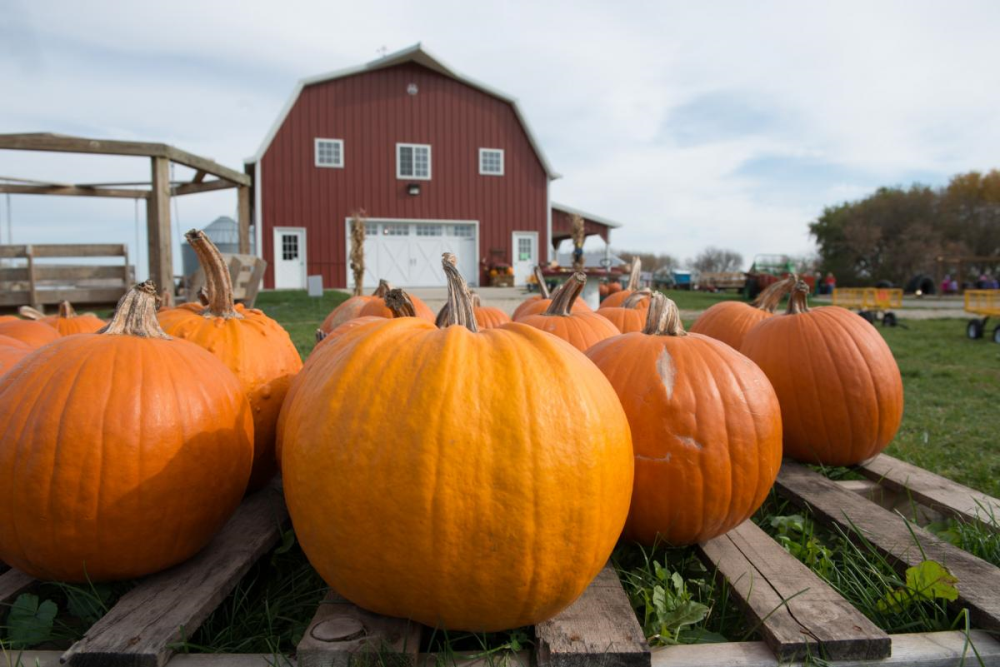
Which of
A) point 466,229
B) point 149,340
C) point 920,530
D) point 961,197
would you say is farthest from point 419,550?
point 961,197

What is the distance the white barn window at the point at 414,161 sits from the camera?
2036 centimetres

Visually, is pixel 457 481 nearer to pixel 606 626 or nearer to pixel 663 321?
pixel 606 626

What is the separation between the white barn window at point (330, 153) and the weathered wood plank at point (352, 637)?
19.9 meters

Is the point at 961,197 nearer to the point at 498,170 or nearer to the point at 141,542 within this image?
the point at 498,170

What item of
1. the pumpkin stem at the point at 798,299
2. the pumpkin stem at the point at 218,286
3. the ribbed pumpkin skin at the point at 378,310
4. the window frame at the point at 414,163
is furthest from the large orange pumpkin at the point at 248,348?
the window frame at the point at 414,163

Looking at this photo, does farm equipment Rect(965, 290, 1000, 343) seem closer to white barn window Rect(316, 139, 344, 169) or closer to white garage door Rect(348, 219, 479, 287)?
white garage door Rect(348, 219, 479, 287)

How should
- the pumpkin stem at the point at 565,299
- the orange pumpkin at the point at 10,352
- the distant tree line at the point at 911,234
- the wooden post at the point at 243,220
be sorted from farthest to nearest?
the distant tree line at the point at 911,234 < the wooden post at the point at 243,220 < the pumpkin stem at the point at 565,299 < the orange pumpkin at the point at 10,352

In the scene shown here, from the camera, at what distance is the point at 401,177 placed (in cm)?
2031

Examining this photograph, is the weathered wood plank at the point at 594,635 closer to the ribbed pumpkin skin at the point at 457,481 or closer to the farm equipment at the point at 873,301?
the ribbed pumpkin skin at the point at 457,481

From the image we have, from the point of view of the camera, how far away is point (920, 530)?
1.94m

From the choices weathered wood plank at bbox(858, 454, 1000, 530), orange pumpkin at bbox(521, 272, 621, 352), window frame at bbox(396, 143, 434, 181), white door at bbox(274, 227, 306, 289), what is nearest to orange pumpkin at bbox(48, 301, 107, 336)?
orange pumpkin at bbox(521, 272, 621, 352)

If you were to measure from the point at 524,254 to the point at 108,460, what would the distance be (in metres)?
20.7

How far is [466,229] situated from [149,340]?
19919 mm

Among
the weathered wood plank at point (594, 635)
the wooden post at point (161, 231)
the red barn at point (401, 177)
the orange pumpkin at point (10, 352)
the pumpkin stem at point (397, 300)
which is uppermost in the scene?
the red barn at point (401, 177)
